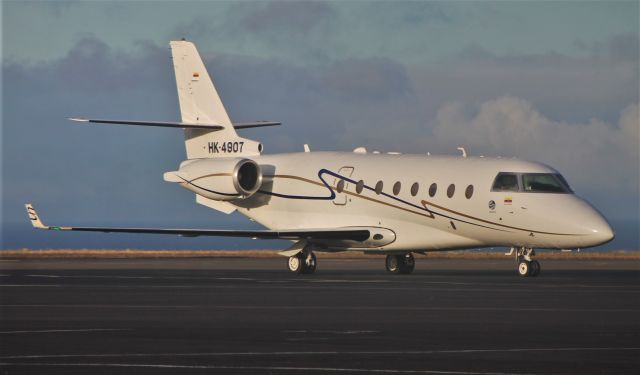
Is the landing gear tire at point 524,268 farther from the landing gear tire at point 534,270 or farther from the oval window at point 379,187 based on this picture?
the oval window at point 379,187

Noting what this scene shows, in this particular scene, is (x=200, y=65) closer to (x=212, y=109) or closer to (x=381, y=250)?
(x=212, y=109)

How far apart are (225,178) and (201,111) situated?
410cm

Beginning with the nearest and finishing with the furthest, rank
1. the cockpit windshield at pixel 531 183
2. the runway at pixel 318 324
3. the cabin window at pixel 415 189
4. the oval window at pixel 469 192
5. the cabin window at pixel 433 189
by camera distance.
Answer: the runway at pixel 318 324 < the cockpit windshield at pixel 531 183 < the oval window at pixel 469 192 < the cabin window at pixel 433 189 < the cabin window at pixel 415 189

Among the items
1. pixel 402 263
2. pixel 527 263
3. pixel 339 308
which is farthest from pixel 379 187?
pixel 339 308

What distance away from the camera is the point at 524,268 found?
1297 inches

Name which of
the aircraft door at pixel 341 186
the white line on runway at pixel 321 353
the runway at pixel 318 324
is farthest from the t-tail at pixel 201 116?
the white line on runway at pixel 321 353

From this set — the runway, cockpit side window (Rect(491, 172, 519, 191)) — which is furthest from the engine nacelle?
cockpit side window (Rect(491, 172, 519, 191))

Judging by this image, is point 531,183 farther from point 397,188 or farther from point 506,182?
point 397,188

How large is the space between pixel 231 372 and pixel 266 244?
151596mm

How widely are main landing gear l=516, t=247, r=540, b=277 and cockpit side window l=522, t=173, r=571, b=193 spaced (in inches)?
63.7

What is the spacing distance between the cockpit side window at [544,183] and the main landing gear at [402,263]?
511 centimetres

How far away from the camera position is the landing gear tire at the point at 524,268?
32.8m

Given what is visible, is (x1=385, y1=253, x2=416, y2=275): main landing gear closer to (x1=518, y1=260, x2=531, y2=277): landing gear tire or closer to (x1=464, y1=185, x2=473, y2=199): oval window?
(x1=464, y1=185, x2=473, y2=199): oval window

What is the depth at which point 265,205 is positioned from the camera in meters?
40.1
